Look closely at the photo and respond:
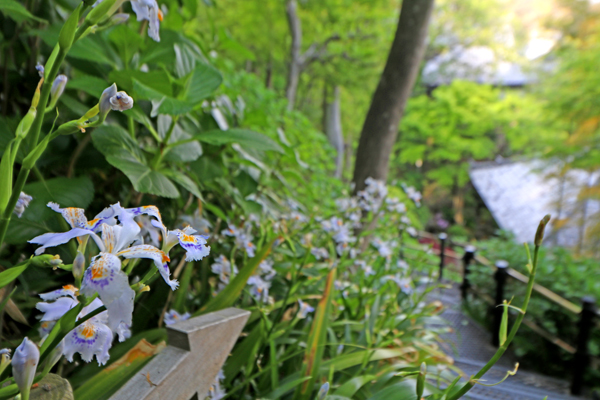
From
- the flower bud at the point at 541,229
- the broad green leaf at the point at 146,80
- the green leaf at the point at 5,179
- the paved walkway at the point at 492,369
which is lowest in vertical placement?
the paved walkway at the point at 492,369

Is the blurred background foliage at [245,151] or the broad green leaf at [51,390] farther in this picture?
the blurred background foliage at [245,151]

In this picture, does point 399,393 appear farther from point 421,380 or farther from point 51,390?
point 51,390

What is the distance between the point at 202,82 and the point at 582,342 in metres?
4.61

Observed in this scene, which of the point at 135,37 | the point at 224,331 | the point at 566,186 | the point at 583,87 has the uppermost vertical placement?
the point at 583,87

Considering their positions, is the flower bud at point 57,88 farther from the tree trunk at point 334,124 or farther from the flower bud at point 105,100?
the tree trunk at point 334,124

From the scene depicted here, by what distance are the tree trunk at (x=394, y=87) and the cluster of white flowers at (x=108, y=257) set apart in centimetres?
367

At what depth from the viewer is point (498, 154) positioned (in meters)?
24.2

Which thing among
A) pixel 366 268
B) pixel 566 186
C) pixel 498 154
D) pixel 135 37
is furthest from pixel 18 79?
pixel 498 154

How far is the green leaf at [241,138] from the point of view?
1068 millimetres

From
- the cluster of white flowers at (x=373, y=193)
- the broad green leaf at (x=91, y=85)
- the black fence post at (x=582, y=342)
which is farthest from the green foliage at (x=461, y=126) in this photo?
the broad green leaf at (x=91, y=85)

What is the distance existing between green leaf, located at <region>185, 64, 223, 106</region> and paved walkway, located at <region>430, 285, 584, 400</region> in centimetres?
218

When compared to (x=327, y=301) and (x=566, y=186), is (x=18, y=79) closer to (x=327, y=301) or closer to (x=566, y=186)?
(x=327, y=301)

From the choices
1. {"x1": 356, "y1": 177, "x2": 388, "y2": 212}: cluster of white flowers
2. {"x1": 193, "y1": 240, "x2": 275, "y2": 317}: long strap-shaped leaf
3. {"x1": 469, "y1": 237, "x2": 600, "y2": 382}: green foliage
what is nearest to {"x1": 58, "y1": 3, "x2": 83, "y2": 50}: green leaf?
{"x1": 193, "y1": 240, "x2": 275, "y2": 317}: long strap-shaped leaf

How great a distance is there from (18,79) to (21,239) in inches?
26.4
